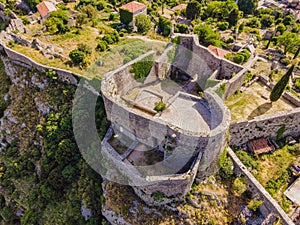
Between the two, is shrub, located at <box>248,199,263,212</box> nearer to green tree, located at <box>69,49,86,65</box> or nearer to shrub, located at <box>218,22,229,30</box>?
green tree, located at <box>69,49,86,65</box>

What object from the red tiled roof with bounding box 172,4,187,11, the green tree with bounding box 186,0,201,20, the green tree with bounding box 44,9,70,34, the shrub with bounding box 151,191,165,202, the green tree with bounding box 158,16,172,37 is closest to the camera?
the shrub with bounding box 151,191,165,202

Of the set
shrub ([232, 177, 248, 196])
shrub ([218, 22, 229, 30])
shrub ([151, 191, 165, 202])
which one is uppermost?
shrub ([218, 22, 229, 30])

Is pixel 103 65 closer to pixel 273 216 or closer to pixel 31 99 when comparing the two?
pixel 31 99

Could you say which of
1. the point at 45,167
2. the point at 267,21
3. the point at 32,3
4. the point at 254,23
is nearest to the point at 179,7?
the point at 254,23

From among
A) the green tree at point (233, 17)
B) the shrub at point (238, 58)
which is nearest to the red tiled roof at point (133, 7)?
the green tree at point (233, 17)

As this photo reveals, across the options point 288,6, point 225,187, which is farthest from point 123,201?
point 288,6

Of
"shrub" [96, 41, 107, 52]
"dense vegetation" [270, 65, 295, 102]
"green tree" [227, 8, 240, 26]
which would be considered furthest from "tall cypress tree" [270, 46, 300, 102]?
"green tree" [227, 8, 240, 26]
